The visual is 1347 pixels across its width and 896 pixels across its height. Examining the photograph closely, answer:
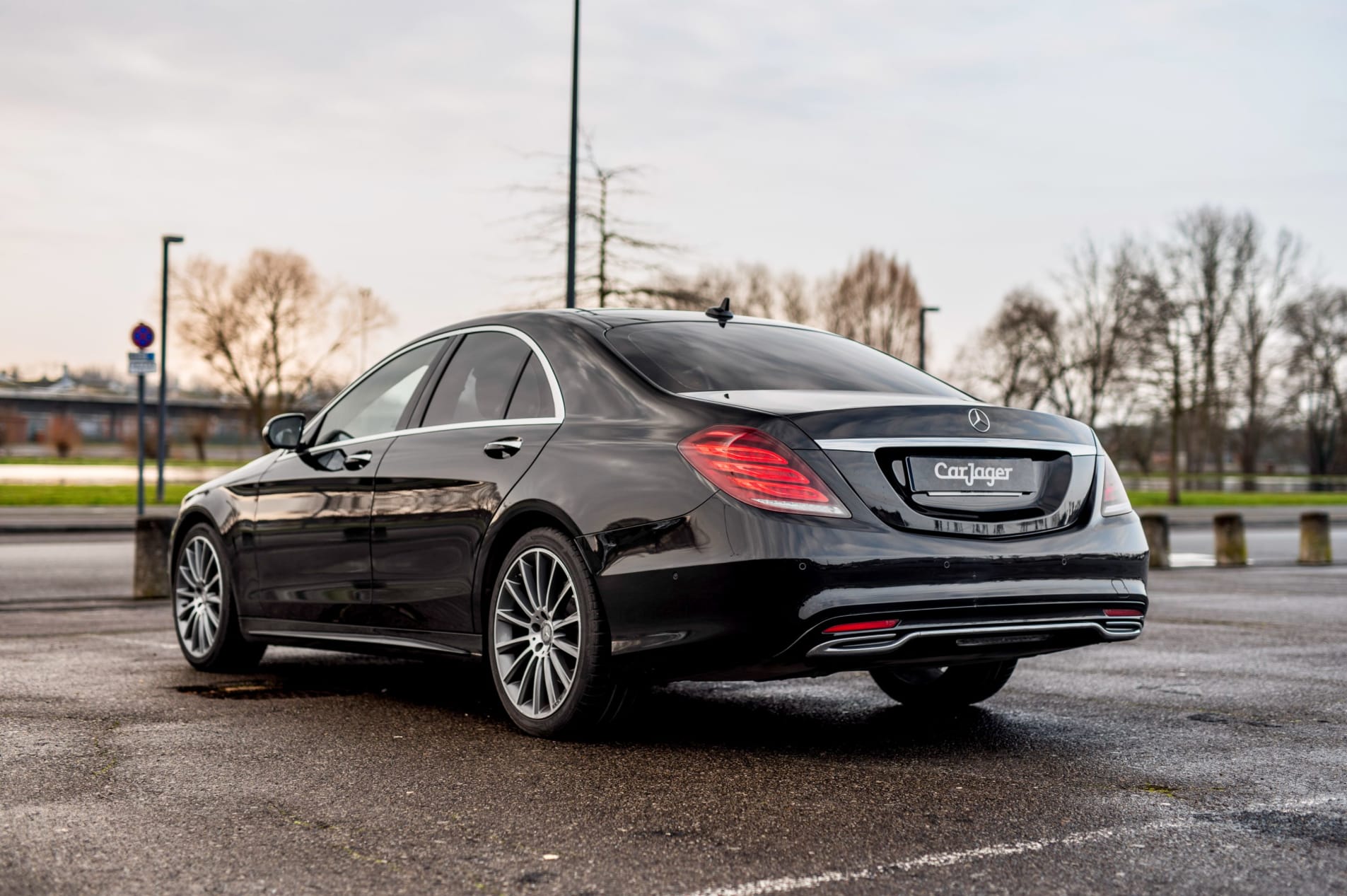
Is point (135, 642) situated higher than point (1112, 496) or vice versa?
point (1112, 496)

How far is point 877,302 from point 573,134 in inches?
1643

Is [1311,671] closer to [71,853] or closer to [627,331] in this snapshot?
[627,331]

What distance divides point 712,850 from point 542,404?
2.17m

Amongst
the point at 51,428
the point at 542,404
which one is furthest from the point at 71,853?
the point at 51,428

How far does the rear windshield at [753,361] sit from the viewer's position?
16.9 ft

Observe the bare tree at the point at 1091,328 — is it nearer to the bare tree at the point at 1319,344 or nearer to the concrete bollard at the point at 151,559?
the bare tree at the point at 1319,344

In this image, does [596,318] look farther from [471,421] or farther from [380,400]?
[380,400]

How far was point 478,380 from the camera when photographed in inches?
227

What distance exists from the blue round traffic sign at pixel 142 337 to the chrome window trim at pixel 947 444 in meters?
21.6

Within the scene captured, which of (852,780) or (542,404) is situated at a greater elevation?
(542,404)

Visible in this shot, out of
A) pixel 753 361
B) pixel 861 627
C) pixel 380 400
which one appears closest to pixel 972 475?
pixel 861 627

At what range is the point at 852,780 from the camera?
4.46 m

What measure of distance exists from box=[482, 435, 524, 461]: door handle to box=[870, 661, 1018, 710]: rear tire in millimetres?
1753

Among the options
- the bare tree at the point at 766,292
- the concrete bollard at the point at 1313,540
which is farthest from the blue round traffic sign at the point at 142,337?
the bare tree at the point at 766,292
